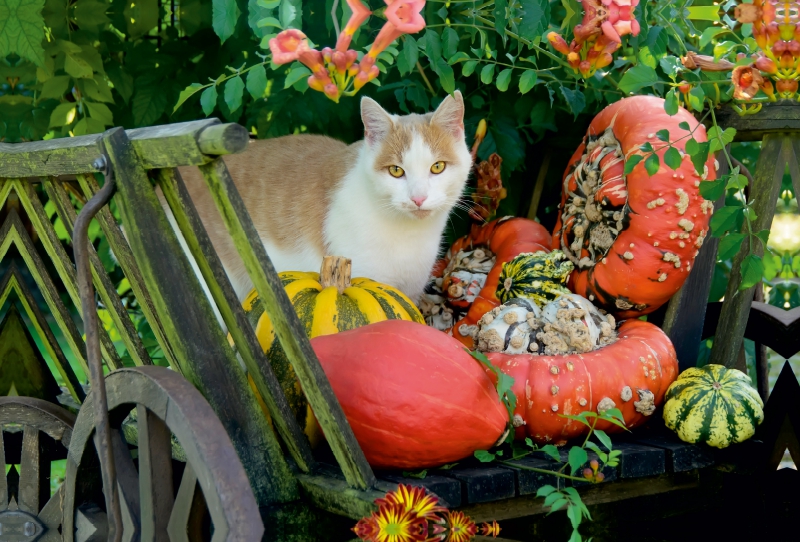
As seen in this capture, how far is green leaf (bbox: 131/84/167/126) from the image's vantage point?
254 centimetres

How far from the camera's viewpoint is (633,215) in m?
1.84

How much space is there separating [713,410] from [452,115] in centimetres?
107

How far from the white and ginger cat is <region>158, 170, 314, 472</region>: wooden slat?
37.6 inches

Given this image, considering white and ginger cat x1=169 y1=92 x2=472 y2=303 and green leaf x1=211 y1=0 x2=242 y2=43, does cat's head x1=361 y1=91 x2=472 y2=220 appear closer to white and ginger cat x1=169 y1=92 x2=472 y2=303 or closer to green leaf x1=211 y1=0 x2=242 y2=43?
white and ginger cat x1=169 y1=92 x2=472 y2=303

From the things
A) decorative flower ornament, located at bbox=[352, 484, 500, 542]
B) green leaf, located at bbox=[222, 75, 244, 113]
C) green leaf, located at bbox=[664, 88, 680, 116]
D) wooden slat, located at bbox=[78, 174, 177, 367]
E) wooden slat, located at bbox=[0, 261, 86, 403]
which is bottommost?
wooden slat, located at bbox=[0, 261, 86, 403]

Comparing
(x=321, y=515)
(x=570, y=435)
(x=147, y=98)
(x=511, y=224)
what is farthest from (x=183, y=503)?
(x=147, y=98)

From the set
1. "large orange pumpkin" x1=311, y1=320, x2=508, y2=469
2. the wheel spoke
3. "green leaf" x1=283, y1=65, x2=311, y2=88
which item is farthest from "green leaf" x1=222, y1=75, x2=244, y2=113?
the wheel spoke

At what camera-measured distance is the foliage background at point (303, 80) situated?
2.11 m

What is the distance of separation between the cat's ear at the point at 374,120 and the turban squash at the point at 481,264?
1.44 ft

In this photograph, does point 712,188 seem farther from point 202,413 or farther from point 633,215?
point 202,413

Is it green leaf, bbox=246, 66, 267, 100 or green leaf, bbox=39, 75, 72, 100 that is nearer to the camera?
green leaf, bbox=246, 66, 267, 100

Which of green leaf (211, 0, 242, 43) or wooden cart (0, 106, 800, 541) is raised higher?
green leaf (211, 0, 242, 43)

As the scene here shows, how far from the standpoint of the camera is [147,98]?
2.59m

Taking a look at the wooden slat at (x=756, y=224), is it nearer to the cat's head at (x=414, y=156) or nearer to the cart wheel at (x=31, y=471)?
the cat's head at (x=414, y=156)
